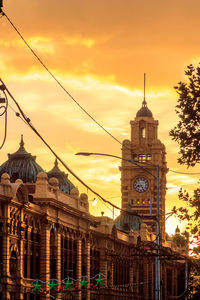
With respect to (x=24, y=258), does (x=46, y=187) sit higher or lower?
higher

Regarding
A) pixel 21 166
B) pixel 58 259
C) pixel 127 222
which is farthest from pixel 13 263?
pixel 127 222

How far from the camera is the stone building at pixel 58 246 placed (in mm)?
69250

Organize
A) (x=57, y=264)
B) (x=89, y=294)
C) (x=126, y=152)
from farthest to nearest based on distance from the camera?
(x=126, y=152) → (x=89, y=294) → (x=57, y=264)

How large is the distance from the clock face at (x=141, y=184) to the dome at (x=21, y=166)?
74.2 meters

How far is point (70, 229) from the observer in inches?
3383

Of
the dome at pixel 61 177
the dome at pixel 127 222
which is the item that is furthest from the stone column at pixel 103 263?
the dome at pixel 127 222

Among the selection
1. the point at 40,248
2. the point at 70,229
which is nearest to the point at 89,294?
the point at 70,229

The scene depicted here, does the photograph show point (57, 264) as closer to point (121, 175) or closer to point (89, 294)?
point (89, 294)

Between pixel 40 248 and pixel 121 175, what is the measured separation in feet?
310

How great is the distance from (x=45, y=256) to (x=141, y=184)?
9116 centimetres

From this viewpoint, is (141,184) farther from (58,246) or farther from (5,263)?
(5,263)

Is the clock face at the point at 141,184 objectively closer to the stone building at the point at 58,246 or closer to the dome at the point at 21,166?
the stone building at the point at 58,246

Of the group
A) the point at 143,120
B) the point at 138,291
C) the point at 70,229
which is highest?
the point at 143,120

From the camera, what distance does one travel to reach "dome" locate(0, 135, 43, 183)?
90.2m
